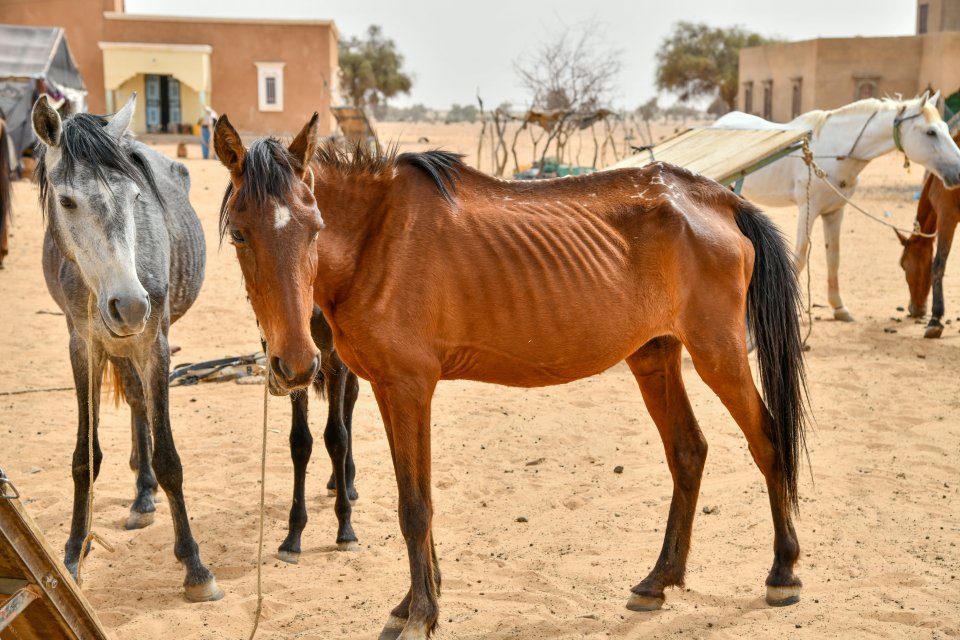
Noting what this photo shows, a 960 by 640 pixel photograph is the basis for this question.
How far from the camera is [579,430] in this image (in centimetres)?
668

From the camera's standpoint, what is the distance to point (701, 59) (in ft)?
157

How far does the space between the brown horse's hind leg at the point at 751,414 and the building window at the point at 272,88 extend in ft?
110

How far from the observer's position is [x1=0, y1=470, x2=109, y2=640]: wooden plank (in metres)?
2.52

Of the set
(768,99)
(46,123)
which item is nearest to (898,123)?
(46,123)

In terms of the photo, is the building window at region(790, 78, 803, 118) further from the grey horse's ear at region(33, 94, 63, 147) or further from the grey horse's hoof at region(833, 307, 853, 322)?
the grey horse's ear at region(33, 94, 63, 147)

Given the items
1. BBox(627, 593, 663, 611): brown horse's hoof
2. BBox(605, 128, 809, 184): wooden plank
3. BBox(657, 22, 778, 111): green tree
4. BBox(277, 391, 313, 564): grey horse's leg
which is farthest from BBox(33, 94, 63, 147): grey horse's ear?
BBox(657, 22, 778, 111): green tree

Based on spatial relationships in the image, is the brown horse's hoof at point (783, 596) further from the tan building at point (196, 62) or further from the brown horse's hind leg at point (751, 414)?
the tan building at point (196, 62)

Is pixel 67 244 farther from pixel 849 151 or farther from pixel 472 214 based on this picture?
pixel 849 151

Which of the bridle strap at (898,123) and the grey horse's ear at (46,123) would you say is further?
the bridle strap at (898,123)

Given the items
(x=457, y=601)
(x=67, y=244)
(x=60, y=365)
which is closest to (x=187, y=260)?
(x=67, y=244)

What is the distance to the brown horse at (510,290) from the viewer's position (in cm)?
323

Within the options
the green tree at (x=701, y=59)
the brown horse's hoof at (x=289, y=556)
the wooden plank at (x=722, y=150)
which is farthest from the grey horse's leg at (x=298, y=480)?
the green tree at (x=701, y=59)

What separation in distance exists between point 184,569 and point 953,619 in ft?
11.3

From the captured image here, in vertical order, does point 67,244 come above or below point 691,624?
above
